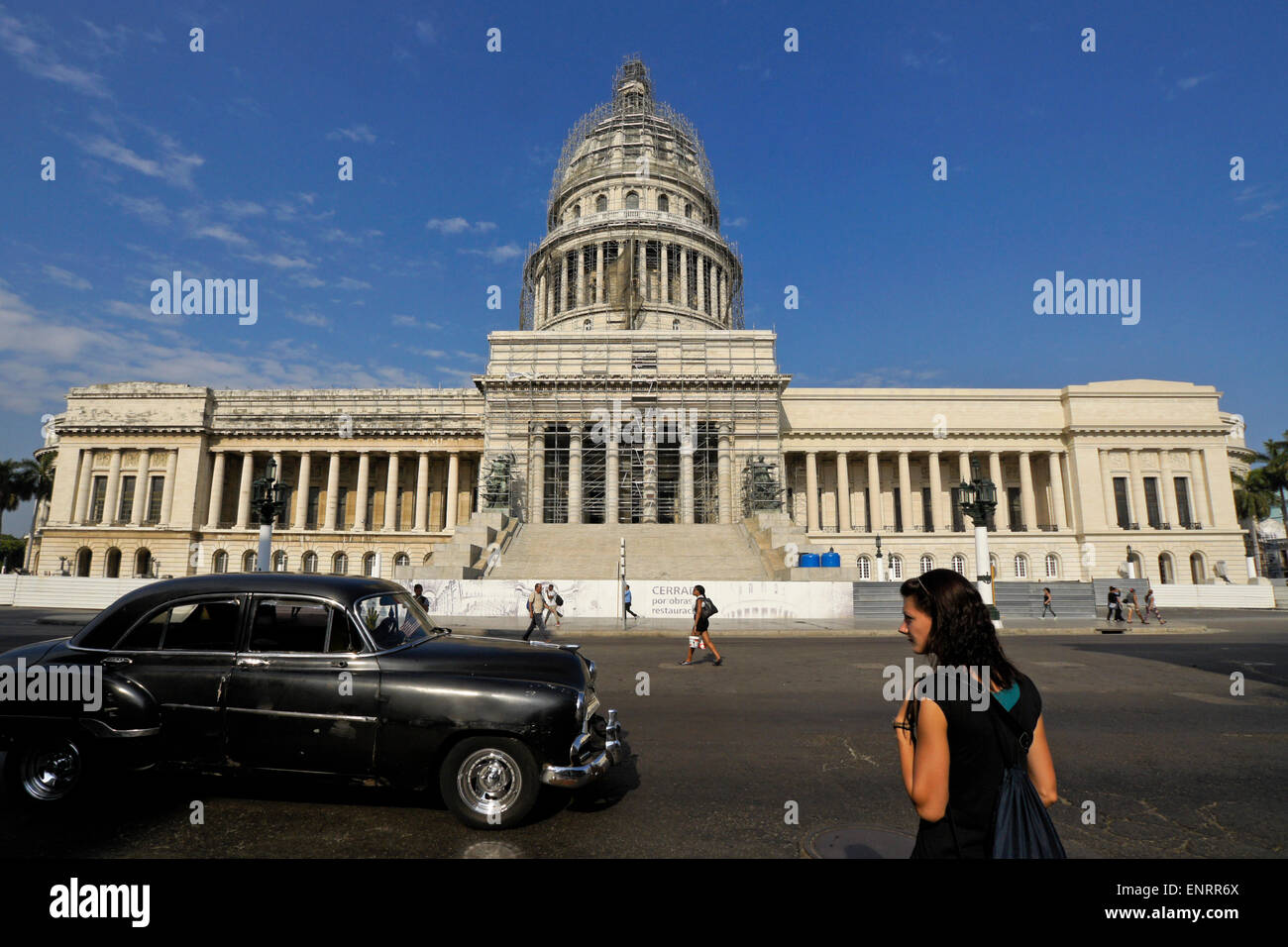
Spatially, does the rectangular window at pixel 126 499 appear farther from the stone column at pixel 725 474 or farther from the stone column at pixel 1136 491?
the stone column at pixel 1136 491

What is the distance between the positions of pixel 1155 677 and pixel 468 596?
64.9 ft

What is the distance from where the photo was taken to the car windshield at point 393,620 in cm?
501

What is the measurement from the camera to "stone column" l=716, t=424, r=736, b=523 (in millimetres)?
40875

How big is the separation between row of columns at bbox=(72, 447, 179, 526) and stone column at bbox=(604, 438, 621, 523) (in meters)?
34.3

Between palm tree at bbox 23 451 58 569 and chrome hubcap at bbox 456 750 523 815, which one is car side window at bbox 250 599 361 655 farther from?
palm tree at bbox 23 451 58 569

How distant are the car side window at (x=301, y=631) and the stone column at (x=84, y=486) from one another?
59879 mm

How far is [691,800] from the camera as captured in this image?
515 centimetres

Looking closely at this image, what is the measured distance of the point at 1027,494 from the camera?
5100 centimetres

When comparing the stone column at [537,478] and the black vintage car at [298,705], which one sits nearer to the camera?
the black vintage car at [298,705]

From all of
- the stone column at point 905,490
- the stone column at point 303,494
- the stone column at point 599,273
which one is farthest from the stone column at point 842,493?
the stone column at point 303,494

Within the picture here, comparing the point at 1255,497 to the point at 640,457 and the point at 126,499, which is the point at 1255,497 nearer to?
the point at 640,457

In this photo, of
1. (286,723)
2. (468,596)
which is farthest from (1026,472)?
(286,723)

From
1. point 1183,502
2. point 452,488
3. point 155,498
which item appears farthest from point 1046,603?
point 155,498
